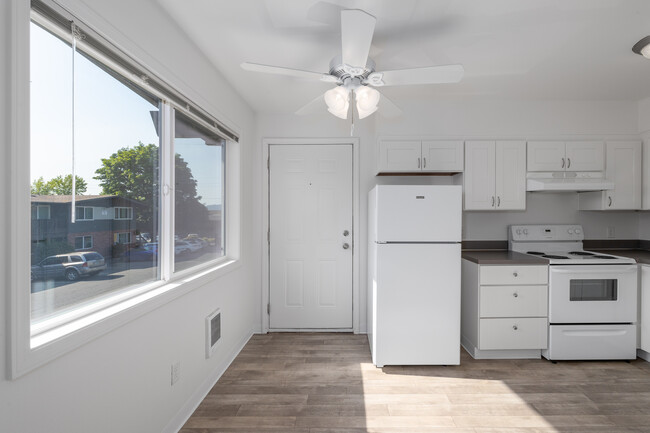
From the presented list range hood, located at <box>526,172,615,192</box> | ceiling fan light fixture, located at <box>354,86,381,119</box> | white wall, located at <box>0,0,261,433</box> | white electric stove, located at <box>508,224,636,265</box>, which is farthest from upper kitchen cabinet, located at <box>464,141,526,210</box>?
white wall, located at <box>0,0,261,433</box>

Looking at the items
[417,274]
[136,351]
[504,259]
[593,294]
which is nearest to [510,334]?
[504,259]

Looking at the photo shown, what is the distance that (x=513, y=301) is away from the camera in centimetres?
289

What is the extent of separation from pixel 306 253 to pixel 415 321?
1377mm

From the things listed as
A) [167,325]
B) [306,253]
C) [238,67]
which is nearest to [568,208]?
[306,253]

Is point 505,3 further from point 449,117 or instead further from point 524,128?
point 524,128

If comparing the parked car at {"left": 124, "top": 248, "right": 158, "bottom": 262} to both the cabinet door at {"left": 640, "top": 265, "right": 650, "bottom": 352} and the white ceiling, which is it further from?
the cabinet door at {"left": 640, "top": 265, "right": 650, "bottom": 352}

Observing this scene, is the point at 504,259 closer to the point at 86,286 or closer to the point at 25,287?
the point at 86,286

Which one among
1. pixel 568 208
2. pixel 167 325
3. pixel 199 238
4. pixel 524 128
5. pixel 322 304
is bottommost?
pixel 322 304

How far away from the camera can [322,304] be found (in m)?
3.65

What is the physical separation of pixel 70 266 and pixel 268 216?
2375mm

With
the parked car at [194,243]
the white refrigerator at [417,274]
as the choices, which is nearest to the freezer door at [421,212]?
the white refrigerator at [417,274]

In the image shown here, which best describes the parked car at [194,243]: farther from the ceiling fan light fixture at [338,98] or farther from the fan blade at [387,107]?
the fan blade at [387,107]

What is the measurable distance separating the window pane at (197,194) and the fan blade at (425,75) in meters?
1.33

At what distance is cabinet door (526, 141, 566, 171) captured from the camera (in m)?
3.25
